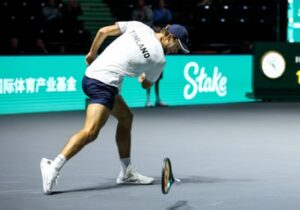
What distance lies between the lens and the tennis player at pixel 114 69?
781cm

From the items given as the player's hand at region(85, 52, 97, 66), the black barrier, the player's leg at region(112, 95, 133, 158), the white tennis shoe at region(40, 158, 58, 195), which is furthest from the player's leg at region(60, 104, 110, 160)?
the black barrier

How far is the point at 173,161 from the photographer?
10.1 metres

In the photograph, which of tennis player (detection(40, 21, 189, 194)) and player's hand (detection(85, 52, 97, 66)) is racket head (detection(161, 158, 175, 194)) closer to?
tennis player (detection(40, 21, 189, 194))

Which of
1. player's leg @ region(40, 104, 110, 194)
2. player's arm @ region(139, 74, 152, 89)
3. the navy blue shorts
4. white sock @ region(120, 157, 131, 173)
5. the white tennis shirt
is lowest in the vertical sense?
white sock @ region(120, 157, 131, 173)

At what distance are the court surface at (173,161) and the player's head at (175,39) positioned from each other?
1352 mm

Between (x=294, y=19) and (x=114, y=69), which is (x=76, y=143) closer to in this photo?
(x=114, y=69)

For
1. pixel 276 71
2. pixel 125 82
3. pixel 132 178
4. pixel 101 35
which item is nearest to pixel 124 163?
pixel 132 178

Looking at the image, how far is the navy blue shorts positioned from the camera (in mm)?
7879

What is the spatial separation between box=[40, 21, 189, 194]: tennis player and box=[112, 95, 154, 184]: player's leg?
0.16 meters

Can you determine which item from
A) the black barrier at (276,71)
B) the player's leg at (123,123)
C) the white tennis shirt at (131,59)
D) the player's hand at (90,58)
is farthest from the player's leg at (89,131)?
the black barrier at (276,71)

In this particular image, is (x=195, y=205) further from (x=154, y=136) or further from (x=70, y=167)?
(x=154, y=136)

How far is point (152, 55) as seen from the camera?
25.7 feet

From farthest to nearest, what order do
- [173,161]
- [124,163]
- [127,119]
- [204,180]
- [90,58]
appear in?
[173,161] < [204,180] < [124,163] < [127,119] < [90,58]

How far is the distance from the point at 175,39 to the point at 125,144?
1.20 meters
